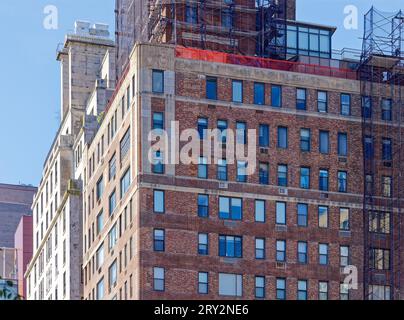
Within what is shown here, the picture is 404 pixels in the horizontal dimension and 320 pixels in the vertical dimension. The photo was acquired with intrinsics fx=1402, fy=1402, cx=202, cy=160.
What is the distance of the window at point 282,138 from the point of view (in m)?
112

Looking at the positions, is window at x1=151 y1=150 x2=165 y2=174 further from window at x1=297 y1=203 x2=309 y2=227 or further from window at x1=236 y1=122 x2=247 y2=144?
window at x1=297 y1=203 x2=309 y2=227

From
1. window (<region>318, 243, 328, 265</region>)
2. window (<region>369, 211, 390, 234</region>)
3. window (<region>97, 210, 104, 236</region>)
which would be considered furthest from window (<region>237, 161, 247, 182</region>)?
window (<region>97, 210, 104, 236</region>)

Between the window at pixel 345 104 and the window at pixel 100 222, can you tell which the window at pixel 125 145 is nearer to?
the window at pixel 100 222

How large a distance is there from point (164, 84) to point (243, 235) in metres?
13.2

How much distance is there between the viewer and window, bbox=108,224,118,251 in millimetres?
114250

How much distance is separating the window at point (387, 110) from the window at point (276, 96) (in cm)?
987

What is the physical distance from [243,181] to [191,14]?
747 inches

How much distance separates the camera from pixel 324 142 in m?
113

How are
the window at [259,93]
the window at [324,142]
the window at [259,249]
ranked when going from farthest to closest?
the window at [324,142]
the window at [259,93]
the window at [259,249]

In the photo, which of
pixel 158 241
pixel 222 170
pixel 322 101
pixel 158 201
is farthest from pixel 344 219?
pixel 158 241

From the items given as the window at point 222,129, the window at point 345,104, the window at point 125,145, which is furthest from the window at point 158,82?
the window at point 345,104

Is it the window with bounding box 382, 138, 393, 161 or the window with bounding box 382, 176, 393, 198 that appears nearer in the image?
the window with bounding box 382, 176, 393, 198

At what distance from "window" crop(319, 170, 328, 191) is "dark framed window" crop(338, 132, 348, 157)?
203 centimetres

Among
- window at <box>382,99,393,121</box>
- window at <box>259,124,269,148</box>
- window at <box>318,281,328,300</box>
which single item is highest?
window at <box>382,99,393,121</box>
